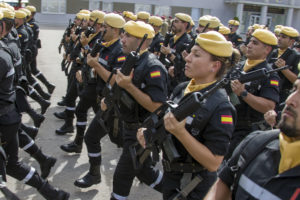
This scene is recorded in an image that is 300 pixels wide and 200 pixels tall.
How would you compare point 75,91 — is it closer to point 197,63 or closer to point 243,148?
point 197,63

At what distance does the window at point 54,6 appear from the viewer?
1315 inches

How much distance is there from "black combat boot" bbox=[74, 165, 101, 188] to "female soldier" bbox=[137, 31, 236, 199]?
1.88 metres

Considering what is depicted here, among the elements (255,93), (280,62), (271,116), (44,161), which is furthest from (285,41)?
(44,161)

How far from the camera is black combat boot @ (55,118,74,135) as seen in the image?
20.0 feet

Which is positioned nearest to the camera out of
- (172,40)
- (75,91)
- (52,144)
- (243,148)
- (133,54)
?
(243,148)

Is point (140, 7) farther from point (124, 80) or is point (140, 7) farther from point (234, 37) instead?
point (124, 80)

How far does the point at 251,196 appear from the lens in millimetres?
1689

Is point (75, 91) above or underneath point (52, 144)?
above

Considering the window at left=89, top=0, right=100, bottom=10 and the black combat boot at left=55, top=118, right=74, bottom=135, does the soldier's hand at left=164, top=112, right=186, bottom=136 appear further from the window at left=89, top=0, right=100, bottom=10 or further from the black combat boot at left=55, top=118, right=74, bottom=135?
the window at left=89, top=0, right=100, bottom=10

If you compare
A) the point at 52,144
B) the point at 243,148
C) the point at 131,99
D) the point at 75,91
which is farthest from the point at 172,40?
the point at 243,148

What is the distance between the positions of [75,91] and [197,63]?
4.02 meters

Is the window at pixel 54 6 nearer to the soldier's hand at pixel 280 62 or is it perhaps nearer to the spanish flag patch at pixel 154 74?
the soldier's hand at pixel 280 62

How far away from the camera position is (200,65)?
8.39ft

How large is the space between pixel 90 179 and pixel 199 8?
3529 centimetres
